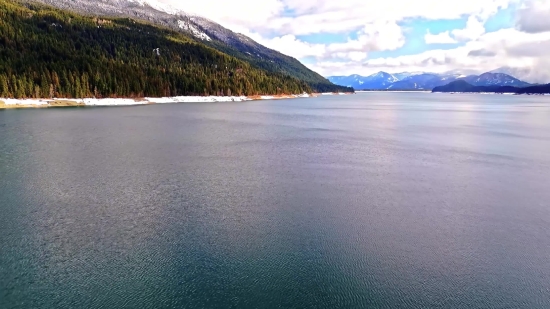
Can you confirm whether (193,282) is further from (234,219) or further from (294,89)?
(294,89)

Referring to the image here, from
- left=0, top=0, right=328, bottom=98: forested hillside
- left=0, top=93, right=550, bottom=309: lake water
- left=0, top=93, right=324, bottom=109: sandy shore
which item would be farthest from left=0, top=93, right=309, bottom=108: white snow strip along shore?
left=0, top=93, right=550, bottom=309: lake water

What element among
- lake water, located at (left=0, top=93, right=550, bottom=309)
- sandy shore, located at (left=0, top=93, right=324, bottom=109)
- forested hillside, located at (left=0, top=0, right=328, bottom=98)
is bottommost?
lake water, located at (left=0, top=93, right=550, bottom=309)

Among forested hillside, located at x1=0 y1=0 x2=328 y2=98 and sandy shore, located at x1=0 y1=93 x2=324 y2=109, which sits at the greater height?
forested hillside, located at x1=0 y1=0 x2=328 y2=98

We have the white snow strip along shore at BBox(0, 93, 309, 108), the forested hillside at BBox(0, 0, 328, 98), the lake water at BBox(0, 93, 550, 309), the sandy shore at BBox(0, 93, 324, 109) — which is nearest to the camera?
the lake water at BBox(0, 93, 550, 309)

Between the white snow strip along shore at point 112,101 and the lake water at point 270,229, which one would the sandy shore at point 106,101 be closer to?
the white snow strip along shore at point 112,101

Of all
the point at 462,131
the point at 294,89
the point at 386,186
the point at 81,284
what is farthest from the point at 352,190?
the point at 294,89

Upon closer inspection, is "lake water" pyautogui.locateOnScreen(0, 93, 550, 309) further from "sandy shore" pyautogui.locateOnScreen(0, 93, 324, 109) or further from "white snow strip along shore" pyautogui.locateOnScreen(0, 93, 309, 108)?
"white snow strip along shore" pyautogui.locateOnScreen(0, 93, 309, 108)
